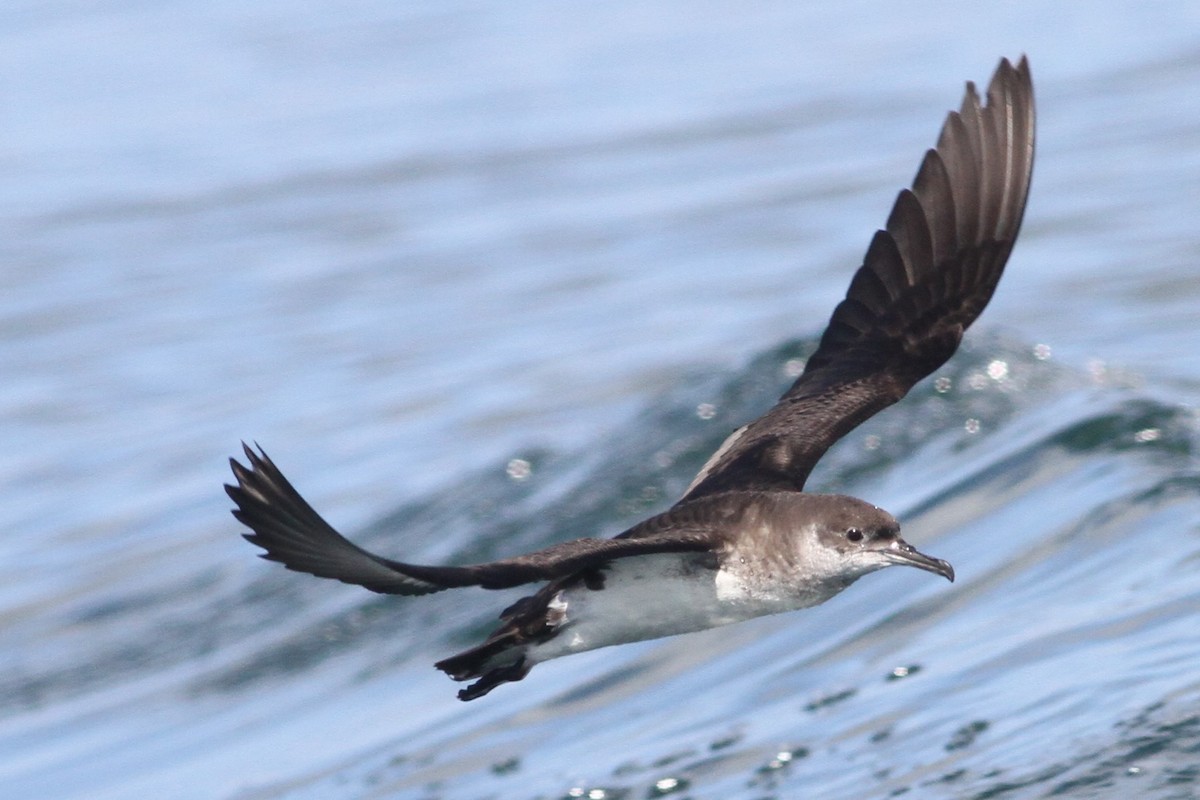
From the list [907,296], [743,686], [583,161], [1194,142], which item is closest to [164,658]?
[743,686]

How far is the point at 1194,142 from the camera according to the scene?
22344 mm

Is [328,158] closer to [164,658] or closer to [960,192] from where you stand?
[164,658]

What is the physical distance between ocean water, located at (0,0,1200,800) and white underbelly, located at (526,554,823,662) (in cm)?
228

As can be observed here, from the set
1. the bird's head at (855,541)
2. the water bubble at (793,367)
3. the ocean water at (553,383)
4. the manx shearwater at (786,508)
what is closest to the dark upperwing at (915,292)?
the manx shearwater at (786,508)

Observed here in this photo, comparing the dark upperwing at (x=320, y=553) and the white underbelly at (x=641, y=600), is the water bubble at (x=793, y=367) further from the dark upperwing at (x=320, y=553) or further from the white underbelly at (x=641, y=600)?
the dark upperwing at (x=320, y=553)

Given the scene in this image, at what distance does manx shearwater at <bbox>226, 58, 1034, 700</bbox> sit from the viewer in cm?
607

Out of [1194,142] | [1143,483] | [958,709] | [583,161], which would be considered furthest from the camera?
[583,161]

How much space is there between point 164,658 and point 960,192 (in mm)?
7196

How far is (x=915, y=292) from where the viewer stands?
8711mm

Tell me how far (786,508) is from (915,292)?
1.75m

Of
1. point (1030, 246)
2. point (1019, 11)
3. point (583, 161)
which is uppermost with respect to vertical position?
point (1019, 11)

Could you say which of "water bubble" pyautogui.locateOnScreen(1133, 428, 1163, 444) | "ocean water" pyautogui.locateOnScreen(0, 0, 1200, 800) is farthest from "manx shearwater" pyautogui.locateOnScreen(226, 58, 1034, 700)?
"water bubble" pyautogui.locateOnScreen(1133, 428, 1163, 444)

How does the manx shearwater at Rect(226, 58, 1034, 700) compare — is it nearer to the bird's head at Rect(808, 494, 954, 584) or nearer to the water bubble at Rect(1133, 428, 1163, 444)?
the bird's head at Rect(808, 494, 954, 584)

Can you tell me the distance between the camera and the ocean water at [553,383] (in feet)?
34.9
